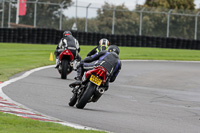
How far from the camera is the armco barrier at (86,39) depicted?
3195cm

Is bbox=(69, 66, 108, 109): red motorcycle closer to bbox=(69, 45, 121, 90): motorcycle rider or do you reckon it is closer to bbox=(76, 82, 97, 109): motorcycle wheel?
bbox=(76, 82, 97, 109): motorcycle wheel

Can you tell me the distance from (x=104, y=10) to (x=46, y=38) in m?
7.25

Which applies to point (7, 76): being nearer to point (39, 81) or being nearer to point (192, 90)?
point (39, 81)

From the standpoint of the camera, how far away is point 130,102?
37.2 ft

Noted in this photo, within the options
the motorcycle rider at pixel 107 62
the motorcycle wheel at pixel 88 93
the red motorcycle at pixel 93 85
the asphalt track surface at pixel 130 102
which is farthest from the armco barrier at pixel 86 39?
the motorcycle wheel at pixel 88 93

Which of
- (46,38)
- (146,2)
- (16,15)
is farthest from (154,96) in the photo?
(146,2)

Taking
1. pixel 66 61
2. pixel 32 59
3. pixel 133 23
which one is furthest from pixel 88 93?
pixel 133 23

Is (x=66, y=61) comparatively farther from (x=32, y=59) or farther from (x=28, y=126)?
(x=28, y=126)

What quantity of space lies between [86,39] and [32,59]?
10.5 metres

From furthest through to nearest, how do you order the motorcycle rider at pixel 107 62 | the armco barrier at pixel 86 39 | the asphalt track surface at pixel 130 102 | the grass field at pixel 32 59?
the armco barrier at pixel 86 39 < the motorcycle rider at pixel 107 62 < the asphalt track surface at pixel 130 102 < the grass field at pixel 32 59

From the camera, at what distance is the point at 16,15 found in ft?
117

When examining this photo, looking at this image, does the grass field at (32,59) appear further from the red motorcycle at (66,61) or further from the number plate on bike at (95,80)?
the number plate on bike at (95,80)

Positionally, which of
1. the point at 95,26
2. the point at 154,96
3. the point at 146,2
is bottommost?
the point at 154,96

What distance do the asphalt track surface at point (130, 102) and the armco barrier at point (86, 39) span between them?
44.0 feet
